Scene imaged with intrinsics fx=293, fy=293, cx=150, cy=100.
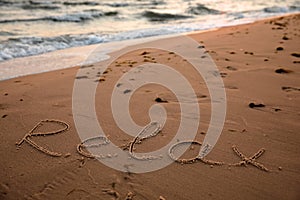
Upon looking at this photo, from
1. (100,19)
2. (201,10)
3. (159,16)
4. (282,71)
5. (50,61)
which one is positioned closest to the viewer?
(282,71)

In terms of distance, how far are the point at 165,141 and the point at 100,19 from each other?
824 centimetres

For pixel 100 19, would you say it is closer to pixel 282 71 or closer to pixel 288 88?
pixel 282 71

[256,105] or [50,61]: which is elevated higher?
[50,61]

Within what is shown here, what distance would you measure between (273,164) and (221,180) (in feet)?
1.32

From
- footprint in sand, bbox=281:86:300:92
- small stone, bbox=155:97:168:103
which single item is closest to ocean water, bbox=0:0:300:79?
small stone, bbox=155:97:168:103

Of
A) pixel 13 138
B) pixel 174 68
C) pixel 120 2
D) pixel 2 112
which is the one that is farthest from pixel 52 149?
pixel 120 2

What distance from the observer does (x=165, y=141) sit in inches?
89.1

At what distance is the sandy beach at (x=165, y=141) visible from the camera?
177cm

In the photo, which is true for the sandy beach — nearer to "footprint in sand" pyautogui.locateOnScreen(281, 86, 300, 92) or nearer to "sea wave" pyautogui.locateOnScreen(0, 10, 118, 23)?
"footprint in sand" pyautogui.locateOnScreen(281, 86, 300, 92)

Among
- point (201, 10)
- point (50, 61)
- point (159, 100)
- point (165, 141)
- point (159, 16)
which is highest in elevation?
point (201, 10)

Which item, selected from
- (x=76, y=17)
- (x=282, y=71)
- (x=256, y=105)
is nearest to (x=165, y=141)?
(x=256, y=105)

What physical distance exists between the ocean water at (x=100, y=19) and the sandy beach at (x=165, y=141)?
5.27 feet

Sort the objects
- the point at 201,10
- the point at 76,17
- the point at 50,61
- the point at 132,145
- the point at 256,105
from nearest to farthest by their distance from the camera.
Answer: the point at 132,145 < the point at 256,105 < the point at 50,61 < the point at 76,17 < the point at 201,10

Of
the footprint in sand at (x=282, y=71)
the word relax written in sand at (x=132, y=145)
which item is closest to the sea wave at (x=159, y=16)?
the footprint in sand at (x=282, y=71)
